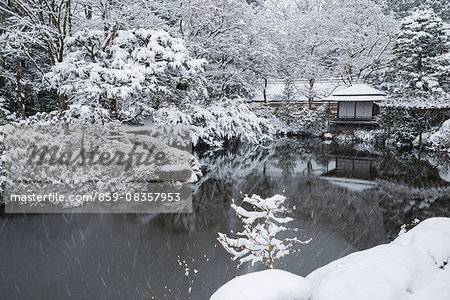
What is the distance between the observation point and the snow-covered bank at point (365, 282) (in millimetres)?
1588

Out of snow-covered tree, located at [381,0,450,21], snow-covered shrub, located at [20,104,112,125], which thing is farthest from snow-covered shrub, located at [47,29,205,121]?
snow-covered tree, located at [381,0,450,21]

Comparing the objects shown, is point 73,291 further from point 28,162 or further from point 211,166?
point 211,166

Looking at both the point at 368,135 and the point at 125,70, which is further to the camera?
the point at 368,135

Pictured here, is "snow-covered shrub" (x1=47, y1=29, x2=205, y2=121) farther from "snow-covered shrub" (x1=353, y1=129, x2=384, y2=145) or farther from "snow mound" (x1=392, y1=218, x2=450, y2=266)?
"snow-covered shrub" (x1=353, y1=129, x2=384, y2=145)

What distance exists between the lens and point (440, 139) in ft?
51.2

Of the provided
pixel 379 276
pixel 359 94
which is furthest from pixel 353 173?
pixel 359 94

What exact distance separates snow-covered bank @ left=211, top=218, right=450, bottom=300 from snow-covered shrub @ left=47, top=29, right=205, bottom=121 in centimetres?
779

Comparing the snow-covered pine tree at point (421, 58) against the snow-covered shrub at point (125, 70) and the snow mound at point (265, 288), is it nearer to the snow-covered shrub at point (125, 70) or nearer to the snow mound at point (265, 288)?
the snow-covered shrub at point (125, 70)

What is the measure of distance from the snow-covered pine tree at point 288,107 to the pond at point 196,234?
12268mm

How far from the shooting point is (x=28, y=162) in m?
7.64

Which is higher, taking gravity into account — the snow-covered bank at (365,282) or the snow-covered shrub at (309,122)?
the snow-covered bank at (365,282)

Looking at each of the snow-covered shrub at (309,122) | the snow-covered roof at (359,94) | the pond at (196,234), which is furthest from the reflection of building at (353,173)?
the snow-covered roof at (359,94)

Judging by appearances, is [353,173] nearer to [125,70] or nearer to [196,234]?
[196,234]

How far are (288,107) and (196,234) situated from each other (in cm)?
1871
